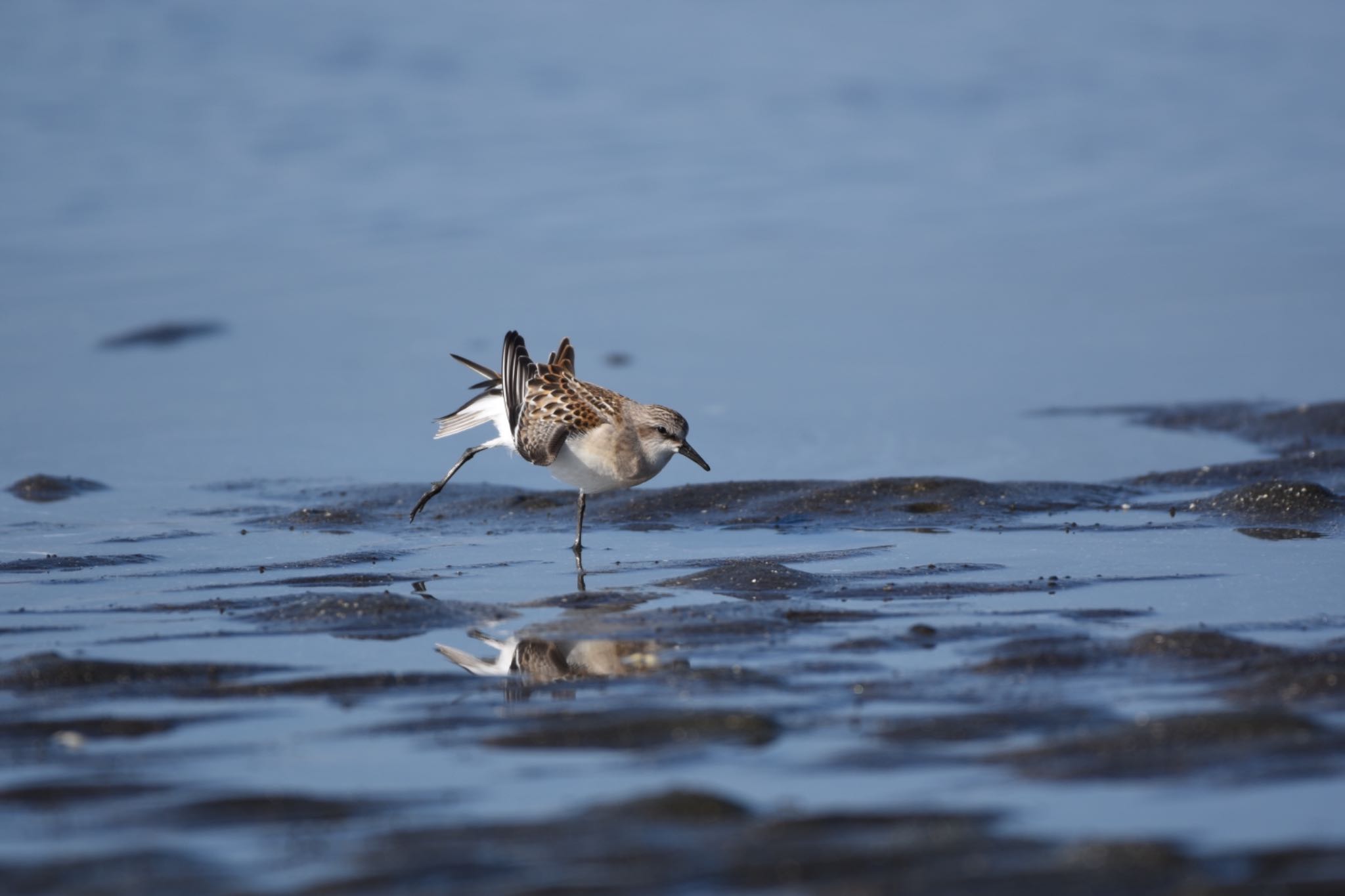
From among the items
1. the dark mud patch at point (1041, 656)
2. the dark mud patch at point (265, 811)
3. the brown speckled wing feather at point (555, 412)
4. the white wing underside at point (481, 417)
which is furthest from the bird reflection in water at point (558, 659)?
the white wing underside at point (481, 417)

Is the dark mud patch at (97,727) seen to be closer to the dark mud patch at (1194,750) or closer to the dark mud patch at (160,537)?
the dark mud patch at (1194,750)

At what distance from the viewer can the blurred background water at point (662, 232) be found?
12.9 metres

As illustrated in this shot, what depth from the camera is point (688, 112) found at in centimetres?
2670

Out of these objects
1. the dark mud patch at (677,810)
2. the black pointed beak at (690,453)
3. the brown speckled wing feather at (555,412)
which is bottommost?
the dark mud patch at (677,810)

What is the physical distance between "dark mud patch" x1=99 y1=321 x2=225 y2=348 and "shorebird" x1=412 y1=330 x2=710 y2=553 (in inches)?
236

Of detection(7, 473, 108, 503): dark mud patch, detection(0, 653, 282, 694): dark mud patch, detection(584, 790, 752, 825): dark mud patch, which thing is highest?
detection(7, 473, 108, 503): dark mud patch

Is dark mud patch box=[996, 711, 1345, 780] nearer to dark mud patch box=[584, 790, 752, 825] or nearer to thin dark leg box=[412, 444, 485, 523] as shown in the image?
dark mud patch box=[584, 790, 752, 825]

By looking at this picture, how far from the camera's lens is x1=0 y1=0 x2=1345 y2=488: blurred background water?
12922 millimetres

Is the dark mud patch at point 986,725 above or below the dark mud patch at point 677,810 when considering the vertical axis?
above

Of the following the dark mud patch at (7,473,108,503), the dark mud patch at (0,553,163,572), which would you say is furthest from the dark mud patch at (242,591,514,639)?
the dark mud patch at (7,473,108,503)

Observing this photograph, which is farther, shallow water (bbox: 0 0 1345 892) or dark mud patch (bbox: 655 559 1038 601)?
dark mud patch (bbox: 655 559 1038 601)

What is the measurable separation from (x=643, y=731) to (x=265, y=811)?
1261mm

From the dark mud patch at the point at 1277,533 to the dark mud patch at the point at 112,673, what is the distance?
508cm

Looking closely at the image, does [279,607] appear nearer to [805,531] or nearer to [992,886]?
[805,531]
